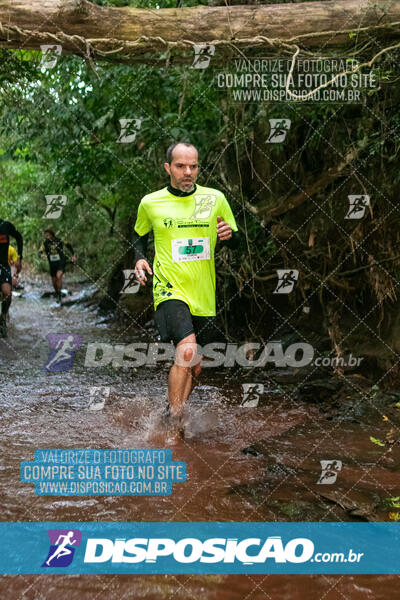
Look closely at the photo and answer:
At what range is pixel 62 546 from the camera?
8.71 feet

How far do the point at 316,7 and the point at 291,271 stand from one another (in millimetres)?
2741

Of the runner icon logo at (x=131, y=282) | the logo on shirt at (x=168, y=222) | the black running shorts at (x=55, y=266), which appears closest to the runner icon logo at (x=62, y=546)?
the logo on shirt at (x=168, y=222)

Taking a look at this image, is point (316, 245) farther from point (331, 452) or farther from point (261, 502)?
point (261, 502)

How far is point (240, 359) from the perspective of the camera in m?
6.91

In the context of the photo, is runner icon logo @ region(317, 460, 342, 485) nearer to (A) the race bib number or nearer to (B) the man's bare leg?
(B) the man's bare leg

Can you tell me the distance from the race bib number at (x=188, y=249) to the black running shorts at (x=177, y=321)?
1.03 ft

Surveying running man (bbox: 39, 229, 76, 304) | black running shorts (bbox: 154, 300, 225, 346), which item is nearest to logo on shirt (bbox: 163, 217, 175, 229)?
black running shorts (bbox: 154, 300, 225, 346)

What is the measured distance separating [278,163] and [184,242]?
289 centimetres

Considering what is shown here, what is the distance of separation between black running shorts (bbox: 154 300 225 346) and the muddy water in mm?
681

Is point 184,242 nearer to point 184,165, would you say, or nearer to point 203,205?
point 203,205

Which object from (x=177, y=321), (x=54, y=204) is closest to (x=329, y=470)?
(x=177, y=321)

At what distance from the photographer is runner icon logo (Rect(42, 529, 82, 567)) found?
2.55 m

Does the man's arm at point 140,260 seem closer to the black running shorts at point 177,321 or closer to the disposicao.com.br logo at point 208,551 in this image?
the black running shorts at point 177,321

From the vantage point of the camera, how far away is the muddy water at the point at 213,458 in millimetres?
2404
